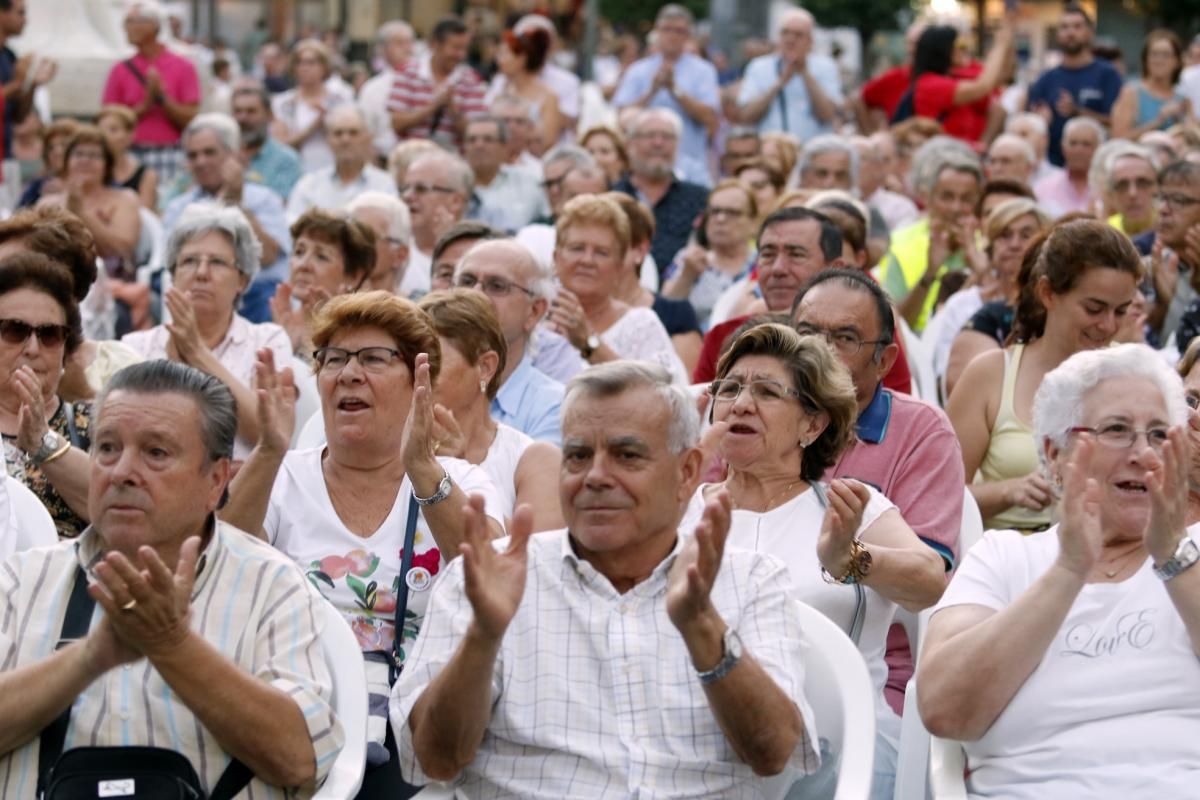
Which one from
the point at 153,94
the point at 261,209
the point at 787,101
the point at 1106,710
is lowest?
the point at 1106,710

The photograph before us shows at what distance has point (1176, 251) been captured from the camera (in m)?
7.94

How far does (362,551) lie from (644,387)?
1056 millimetres

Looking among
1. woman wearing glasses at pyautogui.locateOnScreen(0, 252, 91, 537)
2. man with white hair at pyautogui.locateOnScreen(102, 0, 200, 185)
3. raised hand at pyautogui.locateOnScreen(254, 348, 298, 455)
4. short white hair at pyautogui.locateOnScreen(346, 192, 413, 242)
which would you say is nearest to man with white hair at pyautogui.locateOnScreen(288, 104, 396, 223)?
man with white hair at pyautogui.locateOnScreen(102, 0, 200, 185)

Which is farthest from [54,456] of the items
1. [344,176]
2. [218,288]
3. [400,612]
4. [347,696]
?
[344,176]

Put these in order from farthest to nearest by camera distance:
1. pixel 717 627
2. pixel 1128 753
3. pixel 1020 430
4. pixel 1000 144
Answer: pixel 1000 144
pixel 1020 430
pixel 1128 753
pixel 717 627

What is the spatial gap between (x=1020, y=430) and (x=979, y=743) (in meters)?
2.14

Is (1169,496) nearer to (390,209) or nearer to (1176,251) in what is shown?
(1176,251)

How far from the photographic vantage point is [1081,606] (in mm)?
3766

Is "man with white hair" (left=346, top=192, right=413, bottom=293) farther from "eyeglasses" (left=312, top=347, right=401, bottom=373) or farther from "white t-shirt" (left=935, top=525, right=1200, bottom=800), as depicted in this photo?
"white t-shirt" (left=935, top=525, right=1200, bottom=800)

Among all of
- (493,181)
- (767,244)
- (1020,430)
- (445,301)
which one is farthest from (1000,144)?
(445,301)

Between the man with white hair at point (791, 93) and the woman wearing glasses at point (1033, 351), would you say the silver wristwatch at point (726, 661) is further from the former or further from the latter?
the man with white hair at point (791, 93)

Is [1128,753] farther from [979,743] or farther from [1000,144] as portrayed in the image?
[1000,144]

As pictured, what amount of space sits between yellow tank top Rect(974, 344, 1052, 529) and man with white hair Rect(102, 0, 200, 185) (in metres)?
8.88

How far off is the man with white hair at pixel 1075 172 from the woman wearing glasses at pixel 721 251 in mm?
2864
